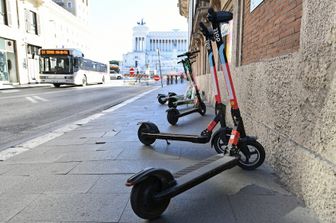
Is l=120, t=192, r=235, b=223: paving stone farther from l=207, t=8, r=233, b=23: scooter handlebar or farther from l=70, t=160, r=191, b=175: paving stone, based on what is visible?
l=207, t=8, r=233, b=23: scooter handlebar

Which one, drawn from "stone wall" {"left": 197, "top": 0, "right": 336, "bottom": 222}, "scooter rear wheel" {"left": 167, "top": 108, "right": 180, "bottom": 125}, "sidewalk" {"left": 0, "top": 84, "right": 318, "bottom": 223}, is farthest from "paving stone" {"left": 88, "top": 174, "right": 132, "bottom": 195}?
"scooter rear wheel" {"left": 167, "top": 108, "right": 180, "bottom": 125}

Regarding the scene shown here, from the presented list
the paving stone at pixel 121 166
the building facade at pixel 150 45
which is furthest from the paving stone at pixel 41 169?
the building facade at pixel 150 45

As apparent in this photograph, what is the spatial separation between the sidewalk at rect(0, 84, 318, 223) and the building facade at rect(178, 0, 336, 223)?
245mm

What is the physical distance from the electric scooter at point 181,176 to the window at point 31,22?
32.1m

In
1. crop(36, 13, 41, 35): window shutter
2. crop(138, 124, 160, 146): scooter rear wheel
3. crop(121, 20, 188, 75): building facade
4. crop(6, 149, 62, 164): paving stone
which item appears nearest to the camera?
crop(6, 149, 62, 164): paving stone

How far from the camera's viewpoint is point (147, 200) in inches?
85.0

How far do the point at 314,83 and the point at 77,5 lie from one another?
5758 centimetres

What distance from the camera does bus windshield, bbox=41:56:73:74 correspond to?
22609 millimetres

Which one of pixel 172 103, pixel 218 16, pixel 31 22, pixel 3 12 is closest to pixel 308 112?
pixel 218 16

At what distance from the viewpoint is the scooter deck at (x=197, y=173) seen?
2189 millimetres

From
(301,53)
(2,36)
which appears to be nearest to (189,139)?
(301,53)

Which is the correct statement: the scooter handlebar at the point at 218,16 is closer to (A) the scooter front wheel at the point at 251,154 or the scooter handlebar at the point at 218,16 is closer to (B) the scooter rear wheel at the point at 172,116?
(A) the scooter front wheel at the point at 251,154

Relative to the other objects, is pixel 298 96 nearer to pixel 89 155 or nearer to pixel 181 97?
pixel 89 155

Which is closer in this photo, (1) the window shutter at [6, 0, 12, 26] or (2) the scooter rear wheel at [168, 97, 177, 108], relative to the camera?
(2) the scooter rear wheel at [168, 97, 177, 108]
